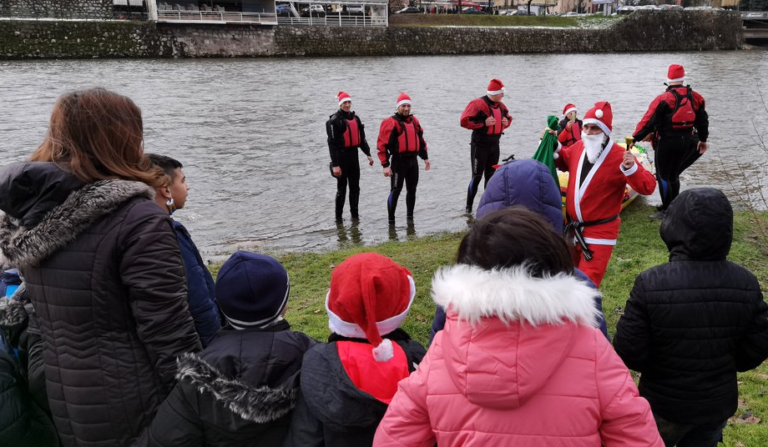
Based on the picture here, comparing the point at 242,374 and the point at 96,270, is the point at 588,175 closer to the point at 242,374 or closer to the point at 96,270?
the point at 242,374

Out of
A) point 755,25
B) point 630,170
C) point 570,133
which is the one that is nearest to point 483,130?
point 570,133

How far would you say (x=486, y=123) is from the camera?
9.06m

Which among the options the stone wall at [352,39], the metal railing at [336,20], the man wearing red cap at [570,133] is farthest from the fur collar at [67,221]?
the metal railing at [336,20]

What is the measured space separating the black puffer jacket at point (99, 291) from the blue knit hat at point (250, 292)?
6.3 inches

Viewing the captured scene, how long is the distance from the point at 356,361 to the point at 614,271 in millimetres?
5000

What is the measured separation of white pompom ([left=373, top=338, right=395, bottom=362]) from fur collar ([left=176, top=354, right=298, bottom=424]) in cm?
40

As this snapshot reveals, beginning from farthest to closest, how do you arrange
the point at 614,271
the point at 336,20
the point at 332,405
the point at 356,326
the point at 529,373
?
1. the point at 336,20
2. the point at 614,271
3. the point at 356,326
4. the point at 332,405
5. the point at 529,373

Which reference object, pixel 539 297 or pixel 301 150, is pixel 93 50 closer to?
pixel 301 150

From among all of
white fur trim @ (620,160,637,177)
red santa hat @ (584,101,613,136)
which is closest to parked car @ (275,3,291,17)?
red santa hat @ (584,101,613,136)

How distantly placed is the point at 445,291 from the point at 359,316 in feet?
1.49

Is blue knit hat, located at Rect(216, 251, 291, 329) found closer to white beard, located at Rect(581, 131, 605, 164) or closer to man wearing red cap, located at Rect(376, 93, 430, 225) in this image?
white beard, located at Rect(581, 131, 605, 164)

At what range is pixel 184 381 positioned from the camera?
2.09 meters

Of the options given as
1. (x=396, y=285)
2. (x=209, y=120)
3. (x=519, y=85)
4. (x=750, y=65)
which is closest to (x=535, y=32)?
(x=750, y=65)

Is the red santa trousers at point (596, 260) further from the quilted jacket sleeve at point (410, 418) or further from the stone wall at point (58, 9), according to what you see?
the stone wall at point (58, 9)
